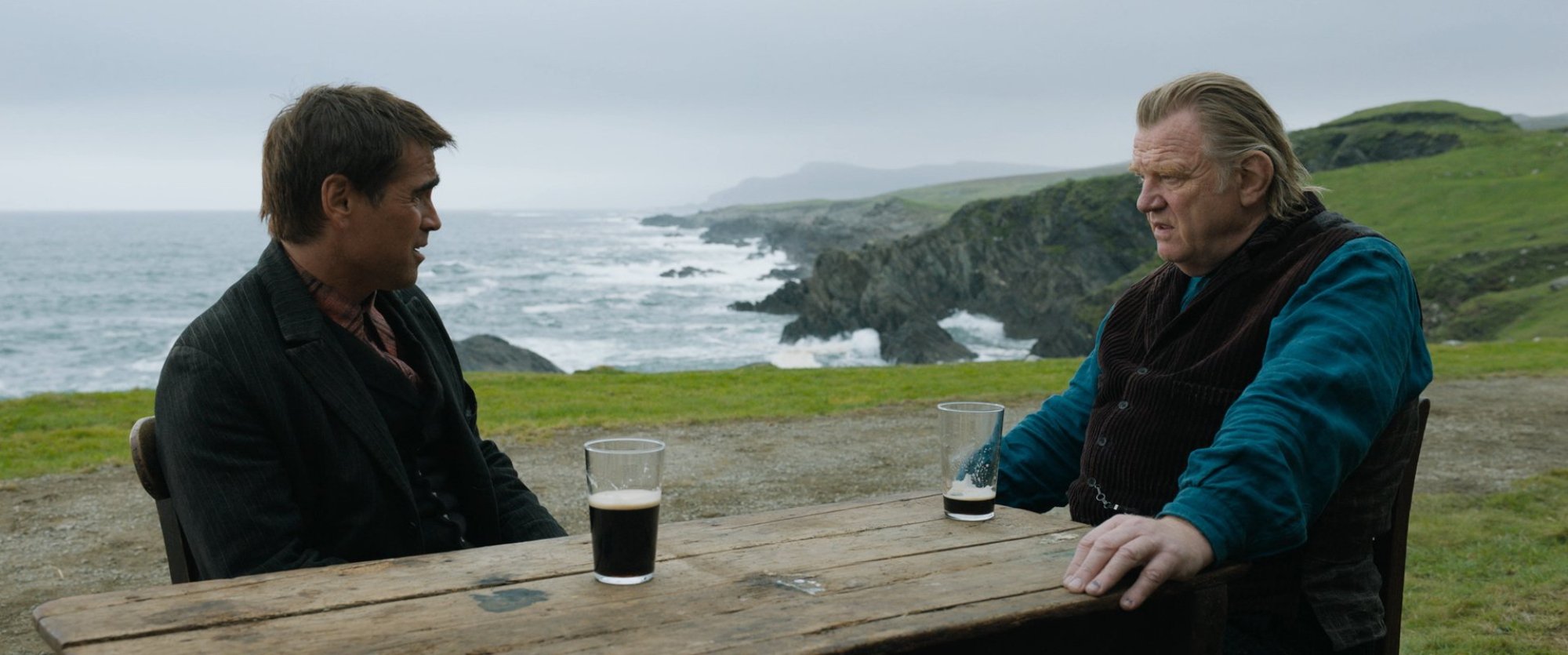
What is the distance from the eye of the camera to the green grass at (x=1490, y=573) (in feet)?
17.9

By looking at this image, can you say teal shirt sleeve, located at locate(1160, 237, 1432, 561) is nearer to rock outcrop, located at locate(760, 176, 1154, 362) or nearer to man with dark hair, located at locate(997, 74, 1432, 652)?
man with dark hair, located at locate(997, 74, 1432, 652)

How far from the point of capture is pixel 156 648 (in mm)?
1824

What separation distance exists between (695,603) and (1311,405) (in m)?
1.40

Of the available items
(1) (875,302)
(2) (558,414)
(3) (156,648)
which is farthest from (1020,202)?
(3) (156,648)

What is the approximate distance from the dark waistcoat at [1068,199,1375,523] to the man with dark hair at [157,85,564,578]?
5.78 ft

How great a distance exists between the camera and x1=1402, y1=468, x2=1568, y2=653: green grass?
544 centimetres

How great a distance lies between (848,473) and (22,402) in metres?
12.0

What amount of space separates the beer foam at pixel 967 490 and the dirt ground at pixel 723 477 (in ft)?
17.6

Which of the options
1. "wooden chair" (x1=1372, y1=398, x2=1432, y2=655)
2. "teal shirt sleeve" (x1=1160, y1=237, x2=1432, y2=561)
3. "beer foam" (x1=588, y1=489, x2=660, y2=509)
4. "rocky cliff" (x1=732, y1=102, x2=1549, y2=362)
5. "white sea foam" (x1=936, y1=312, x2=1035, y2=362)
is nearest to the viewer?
"beer foam" (x1=588, y1=489, x2=660, y2=509)

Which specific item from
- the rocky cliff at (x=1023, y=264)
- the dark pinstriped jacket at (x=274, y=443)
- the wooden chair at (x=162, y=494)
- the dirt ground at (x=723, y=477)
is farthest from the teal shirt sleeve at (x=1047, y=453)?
the rocky cliff at (x=1023, y=264)

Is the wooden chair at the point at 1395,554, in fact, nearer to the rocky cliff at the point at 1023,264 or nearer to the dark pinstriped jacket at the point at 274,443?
the dark pinstriped jacket at the point at 274,443

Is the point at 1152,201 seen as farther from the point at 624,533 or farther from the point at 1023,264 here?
the point at 1023,264

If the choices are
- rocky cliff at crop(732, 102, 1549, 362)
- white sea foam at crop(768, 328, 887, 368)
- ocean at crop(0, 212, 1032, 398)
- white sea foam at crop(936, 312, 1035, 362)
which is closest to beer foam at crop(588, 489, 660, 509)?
ocean at crop(0, 212, 1032, 398)

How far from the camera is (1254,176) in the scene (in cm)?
309
